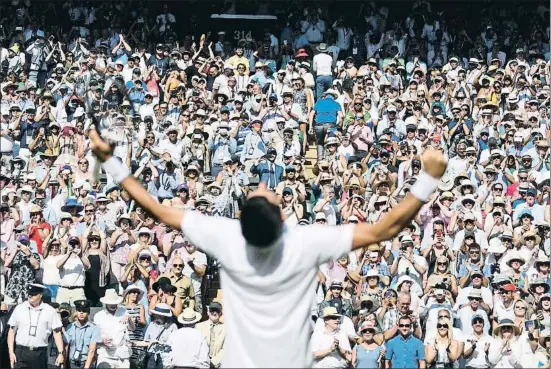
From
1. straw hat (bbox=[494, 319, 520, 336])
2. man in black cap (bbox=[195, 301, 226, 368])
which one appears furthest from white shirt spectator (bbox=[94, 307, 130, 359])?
straw hat (bbox=[494, 319, 520, 336])

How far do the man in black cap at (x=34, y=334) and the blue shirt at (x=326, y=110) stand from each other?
7441mm

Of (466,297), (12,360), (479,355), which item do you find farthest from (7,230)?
(479,355)

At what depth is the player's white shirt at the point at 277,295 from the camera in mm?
4676

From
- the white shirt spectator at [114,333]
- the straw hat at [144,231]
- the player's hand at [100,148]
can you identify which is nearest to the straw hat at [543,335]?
the white shirt spectator at [114,333]

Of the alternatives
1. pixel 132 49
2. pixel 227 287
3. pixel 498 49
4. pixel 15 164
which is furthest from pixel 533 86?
pixel 227 287

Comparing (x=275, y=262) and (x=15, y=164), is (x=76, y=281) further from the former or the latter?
(x=275, y=262)

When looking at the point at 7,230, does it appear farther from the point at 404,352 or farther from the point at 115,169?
the point at 115,169

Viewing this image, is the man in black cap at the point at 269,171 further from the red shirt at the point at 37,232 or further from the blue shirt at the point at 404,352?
the blue shirt at the point at 404,352

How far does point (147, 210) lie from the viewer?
484cm

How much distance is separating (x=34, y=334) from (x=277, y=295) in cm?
809

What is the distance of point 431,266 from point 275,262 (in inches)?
379

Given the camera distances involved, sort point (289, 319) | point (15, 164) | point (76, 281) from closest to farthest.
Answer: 1. point (289, 319)
2. point (76, 281)
3. point (15, 164)

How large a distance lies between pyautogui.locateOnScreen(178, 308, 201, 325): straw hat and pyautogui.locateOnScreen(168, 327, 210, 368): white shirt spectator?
0.56 meters

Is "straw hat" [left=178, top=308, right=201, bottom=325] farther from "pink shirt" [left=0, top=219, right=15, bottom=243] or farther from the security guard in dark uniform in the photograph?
"pink shirt" [left=0, top=219, right=15, bottom=243]
